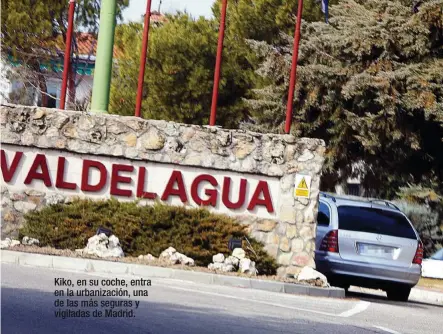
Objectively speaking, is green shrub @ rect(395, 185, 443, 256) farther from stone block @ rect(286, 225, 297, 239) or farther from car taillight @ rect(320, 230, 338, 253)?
car taillight @ rect(320, 230, 338, 253)

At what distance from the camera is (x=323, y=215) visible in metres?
20.3

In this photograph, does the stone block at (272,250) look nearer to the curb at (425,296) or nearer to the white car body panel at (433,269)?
the curb at (425,296)

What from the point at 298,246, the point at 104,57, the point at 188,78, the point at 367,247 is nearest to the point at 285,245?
the point at 298,246

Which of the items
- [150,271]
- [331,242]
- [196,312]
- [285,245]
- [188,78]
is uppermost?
[188,78]

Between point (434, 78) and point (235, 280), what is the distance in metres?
13.2

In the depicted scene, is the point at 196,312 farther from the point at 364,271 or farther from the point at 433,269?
the point at 433,269

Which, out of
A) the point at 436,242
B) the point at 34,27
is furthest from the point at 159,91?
the point at 436,242

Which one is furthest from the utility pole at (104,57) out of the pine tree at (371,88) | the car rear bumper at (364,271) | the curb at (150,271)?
the pine tree at (371,88)

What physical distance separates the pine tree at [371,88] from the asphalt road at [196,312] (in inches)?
512

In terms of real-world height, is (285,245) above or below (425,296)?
above

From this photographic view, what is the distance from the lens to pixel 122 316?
10.8 meters

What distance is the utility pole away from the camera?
20.6 m

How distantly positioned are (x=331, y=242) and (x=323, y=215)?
3.49 feet

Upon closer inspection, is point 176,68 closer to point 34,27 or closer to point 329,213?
point 34,27
